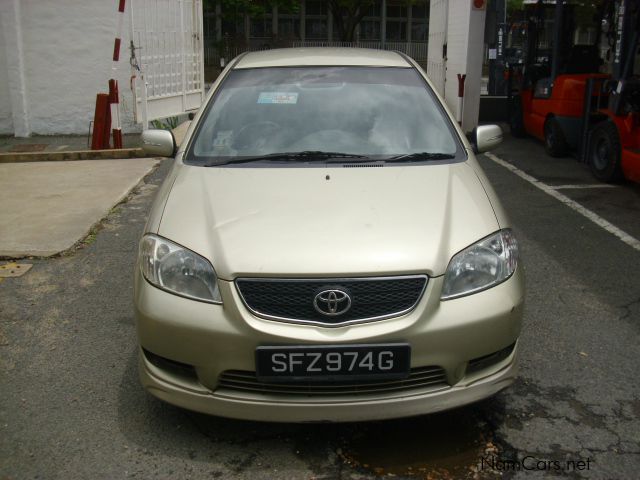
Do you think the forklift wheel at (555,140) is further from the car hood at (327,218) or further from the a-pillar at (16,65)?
Result: the a-pillar at (16,65)

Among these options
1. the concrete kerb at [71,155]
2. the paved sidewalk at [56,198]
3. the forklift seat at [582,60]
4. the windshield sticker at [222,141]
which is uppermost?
the forklift seat at [582,60]

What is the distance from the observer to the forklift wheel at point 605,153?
808cm

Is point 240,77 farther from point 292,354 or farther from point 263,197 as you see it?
point 292,354

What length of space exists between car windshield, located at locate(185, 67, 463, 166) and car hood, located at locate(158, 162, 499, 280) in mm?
193

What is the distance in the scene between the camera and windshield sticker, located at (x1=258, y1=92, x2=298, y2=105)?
419cm


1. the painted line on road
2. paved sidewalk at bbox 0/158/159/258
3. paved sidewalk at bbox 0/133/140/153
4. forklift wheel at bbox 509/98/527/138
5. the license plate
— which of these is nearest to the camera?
the license plate

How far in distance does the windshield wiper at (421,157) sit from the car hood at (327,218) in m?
0.11

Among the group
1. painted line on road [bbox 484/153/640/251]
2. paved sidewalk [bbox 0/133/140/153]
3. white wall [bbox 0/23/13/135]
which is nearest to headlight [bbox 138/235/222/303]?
painted line on road [bbox 484/153/640/251]

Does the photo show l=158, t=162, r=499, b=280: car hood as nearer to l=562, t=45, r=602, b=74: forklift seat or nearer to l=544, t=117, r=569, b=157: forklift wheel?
l=544, t=117, r=569, b=157: forklift wheel

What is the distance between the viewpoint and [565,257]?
5.62 m

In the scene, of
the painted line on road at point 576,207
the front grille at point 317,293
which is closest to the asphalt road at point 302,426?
the front grille at point 317,293

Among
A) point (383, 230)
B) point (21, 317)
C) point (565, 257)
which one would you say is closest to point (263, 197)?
point (383, 230)

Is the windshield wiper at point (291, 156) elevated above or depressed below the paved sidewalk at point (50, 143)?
above

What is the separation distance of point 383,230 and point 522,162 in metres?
7.31
